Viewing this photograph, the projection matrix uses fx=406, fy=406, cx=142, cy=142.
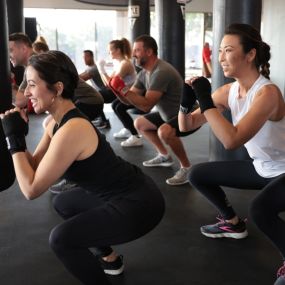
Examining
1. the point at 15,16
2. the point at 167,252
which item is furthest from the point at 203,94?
the point at 15,16

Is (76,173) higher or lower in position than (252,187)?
higher

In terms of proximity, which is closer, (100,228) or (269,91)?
(100,228)

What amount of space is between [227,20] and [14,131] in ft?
6.87

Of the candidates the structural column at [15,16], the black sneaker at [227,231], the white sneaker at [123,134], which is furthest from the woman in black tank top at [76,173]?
the structural column at [15,16]

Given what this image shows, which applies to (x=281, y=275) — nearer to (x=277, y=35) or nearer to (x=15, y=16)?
(x=277, y=35)

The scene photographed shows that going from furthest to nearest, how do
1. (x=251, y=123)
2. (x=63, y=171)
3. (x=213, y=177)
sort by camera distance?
(x=213, y=177), (x=251, y=123), (x=63, y=171)

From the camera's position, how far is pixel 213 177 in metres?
1.94

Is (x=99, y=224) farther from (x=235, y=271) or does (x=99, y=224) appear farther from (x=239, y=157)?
(x=239, y=157)

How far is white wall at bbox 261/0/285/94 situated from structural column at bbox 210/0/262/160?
283 cm

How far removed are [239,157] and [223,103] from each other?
3.85 feet

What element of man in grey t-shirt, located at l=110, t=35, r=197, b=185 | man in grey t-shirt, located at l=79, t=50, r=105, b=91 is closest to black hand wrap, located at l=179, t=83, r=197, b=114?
man in grey t-shirt, located at l=110, t=35, r=197, b=185

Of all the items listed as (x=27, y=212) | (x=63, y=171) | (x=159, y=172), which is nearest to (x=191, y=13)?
(x=159, y=172)

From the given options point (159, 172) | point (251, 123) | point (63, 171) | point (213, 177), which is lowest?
point (159, 172)

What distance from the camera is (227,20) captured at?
2.96 metres
